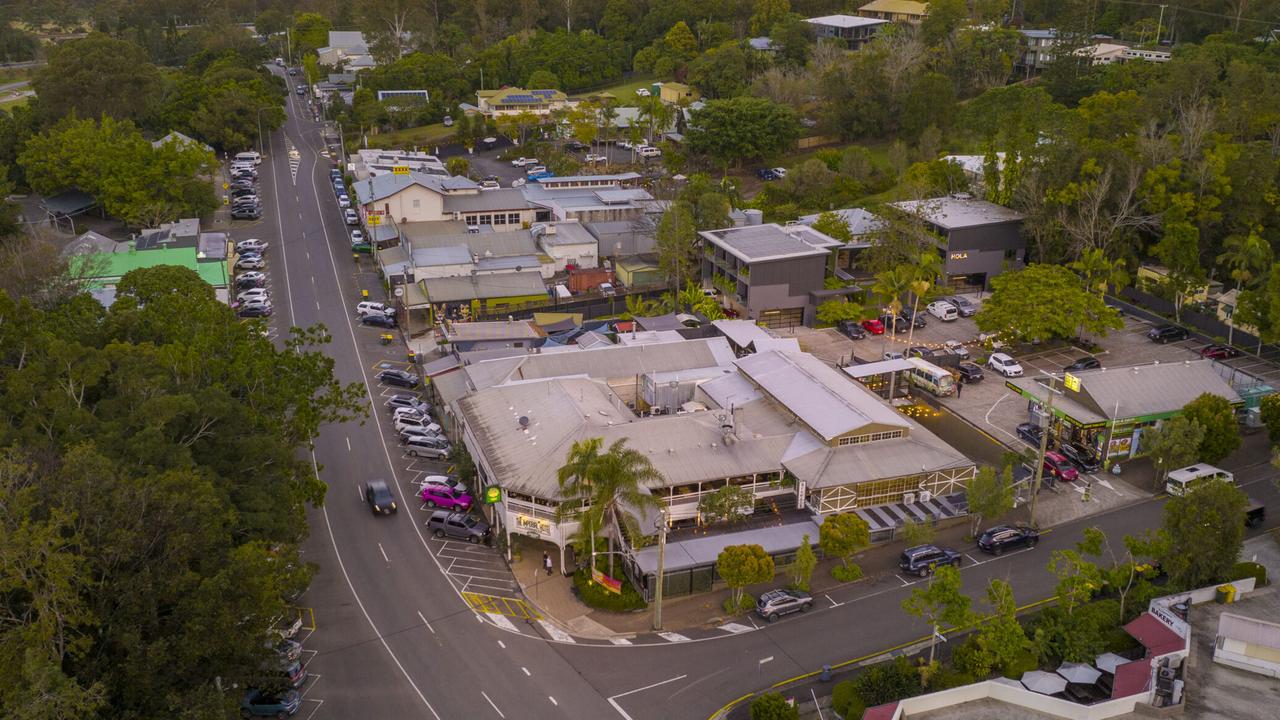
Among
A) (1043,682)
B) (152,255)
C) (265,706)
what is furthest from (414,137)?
(1043,682)

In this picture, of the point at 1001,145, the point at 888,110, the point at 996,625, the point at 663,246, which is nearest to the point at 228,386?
the point at 996,625

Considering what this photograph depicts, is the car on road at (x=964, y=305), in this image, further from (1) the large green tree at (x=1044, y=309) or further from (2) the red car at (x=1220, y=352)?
(2) the red car at (x=1220, y=352)

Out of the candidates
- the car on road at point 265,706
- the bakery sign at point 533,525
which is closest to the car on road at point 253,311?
the bakery sign at point 533,525

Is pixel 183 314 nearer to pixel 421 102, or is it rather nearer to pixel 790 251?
pixel 790 251

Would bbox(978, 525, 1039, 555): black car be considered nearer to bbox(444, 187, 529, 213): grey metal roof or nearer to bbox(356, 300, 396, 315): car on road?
bbox(356, 300, 396, 315): car on road

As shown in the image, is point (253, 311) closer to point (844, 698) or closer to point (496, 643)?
point (496, 643)
